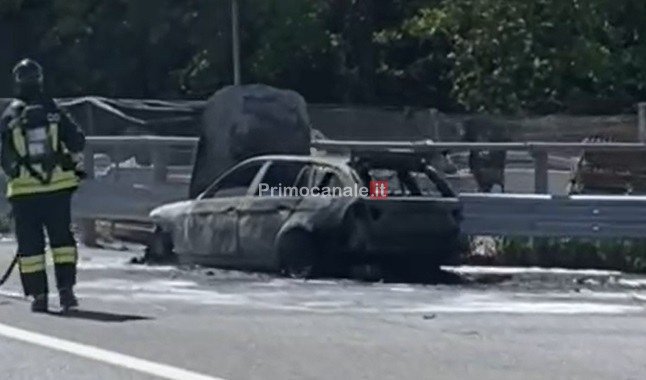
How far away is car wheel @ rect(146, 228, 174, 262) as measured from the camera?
21500mm

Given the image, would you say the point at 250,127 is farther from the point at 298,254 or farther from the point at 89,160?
the point at 89,160

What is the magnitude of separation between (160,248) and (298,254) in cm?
311

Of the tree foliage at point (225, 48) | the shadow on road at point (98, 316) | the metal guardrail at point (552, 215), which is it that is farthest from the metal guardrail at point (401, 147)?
the tree foliage at point (225, 48)

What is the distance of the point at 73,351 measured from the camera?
12.5 meters

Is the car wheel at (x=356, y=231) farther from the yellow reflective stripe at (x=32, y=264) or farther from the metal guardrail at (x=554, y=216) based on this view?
the yellow reflective stripe at (x=32, y=264)

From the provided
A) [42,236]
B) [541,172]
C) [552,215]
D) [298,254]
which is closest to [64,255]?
[42,236]

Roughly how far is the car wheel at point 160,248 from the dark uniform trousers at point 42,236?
6.52 m

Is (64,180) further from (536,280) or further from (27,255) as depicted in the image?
(536,280)

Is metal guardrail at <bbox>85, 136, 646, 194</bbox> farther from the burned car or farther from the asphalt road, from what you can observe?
the asphalt road

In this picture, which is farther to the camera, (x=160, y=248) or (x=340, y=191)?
(x=160, y=248)

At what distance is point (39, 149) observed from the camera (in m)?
14.5

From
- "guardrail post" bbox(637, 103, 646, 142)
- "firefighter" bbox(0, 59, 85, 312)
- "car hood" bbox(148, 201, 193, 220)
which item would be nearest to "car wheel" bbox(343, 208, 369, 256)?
"car hood" bbox(148, 201, 193, 220)

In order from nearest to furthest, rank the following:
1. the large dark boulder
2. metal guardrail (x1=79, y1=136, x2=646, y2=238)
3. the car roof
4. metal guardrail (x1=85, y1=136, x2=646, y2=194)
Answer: the car roof < metal guardrail (x1=79, y1=136, x2=646, y2=238) < metal guardrail (x1=85, y1=136, x2=646, y2=194) < the large dark boulder

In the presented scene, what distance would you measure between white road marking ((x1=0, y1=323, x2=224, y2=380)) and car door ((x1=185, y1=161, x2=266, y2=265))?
6257mm
